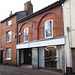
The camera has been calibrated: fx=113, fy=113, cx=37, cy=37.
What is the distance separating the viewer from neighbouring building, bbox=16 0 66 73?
1114 centimetres

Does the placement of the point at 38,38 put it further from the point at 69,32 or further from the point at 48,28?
the point at 69,32

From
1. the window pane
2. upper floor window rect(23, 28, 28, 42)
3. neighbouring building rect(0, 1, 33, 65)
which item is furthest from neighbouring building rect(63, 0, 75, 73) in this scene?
neighbouring building rect(0, 1, 33, 65)

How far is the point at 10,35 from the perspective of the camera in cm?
1822

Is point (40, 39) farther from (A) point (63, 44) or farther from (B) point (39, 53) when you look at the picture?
(A) point (63, 44)

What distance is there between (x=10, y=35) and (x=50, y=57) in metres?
8.61

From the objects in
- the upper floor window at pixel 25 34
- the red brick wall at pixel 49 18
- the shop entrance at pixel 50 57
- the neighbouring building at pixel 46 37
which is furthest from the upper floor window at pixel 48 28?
the upper floor window at pixel 25 34

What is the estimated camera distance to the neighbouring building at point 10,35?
17.0 meters

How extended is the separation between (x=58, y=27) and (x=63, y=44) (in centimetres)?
189

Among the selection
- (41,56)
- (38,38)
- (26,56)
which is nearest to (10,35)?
(26,56)

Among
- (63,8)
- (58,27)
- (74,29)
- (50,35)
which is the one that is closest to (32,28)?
(50,35)

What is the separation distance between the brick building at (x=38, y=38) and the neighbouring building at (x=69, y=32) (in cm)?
50

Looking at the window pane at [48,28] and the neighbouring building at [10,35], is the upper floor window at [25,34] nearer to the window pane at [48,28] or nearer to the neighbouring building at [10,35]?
the neighbouring building at [10,35]

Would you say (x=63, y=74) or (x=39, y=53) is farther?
(x=39, y=53)

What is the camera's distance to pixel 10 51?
18000mm
